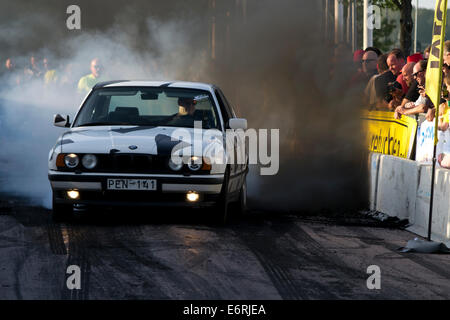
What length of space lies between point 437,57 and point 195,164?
283 cm

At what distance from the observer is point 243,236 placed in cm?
945

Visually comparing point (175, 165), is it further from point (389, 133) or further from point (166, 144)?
point (389, 133)

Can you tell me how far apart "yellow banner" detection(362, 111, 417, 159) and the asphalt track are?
5.47ft

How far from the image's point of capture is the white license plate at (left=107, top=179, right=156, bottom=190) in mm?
9648

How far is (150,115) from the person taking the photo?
36.0 ft

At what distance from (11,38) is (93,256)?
3660 centimetres

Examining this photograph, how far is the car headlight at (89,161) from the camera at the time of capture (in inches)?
384

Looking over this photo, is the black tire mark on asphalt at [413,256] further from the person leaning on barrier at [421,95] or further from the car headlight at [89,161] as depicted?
the car headlight at [89,161]

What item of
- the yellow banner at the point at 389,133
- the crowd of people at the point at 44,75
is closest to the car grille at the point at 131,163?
the yellow banner at the point at 389,133

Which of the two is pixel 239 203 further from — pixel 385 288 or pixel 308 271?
pixel 385 288

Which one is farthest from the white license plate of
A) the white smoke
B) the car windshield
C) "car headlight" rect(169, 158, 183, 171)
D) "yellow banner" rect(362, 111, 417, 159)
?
"yellow banner" rect(362, 111, 417, 159)

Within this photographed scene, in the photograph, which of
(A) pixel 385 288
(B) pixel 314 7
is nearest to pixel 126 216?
(A) pixel 385 288

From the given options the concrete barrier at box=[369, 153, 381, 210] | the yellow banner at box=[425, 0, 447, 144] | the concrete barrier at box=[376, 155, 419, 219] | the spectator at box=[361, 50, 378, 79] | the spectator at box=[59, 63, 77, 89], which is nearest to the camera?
the yellow banner at box=[425, 0, 447, 144]

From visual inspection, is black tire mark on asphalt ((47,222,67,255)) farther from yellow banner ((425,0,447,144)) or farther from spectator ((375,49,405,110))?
spectator ((375,49,405,110))
